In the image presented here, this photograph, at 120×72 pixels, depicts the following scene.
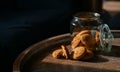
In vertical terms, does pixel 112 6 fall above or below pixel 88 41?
above

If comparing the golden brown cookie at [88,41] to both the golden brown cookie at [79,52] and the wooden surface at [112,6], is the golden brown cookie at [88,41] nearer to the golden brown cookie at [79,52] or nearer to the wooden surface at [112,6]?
the golden brown cookie at [79,52]

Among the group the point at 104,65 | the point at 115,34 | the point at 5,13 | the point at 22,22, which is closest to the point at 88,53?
the point at 104,65

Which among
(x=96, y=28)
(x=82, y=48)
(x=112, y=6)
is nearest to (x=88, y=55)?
(x=82, y=48)

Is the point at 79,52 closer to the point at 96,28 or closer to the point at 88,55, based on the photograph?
the point at 88,55

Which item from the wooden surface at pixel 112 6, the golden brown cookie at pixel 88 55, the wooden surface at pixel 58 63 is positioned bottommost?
the wooden surface at pixel 58 63

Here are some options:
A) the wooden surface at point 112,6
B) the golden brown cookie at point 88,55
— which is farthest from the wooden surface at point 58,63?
the wooden surface at point 112,6

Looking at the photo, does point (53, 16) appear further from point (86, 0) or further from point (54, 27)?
point (86, 0)
